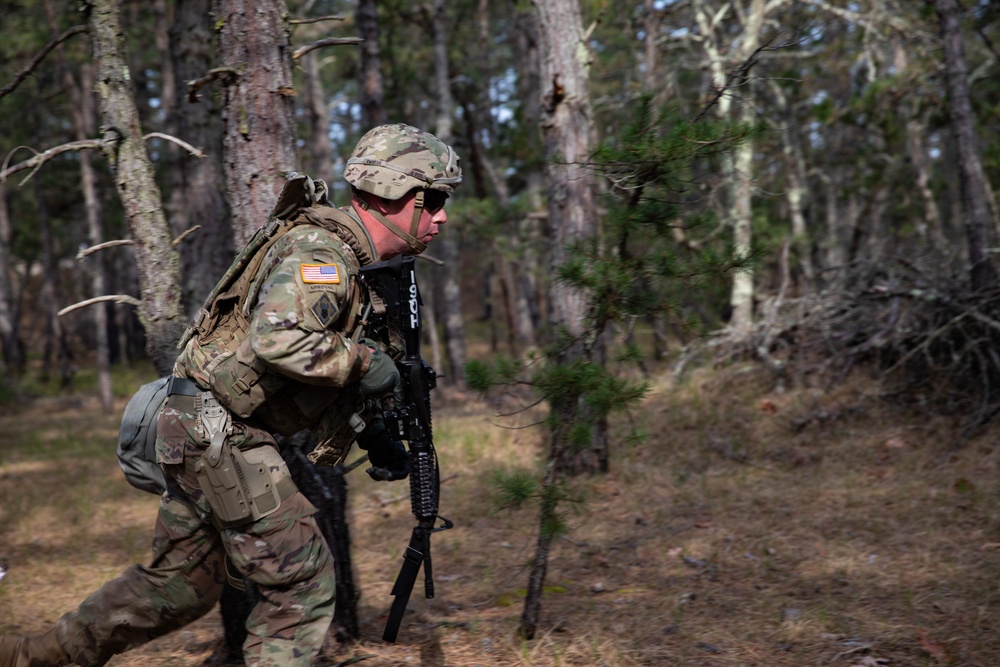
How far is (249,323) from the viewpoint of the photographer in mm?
2730

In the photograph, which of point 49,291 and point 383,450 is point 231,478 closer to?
point 383,450

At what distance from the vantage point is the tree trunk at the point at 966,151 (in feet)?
22.3

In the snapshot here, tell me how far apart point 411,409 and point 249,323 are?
675mm

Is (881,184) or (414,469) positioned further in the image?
(881,184)

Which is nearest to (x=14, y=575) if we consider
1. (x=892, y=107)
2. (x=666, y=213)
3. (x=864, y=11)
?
(x=666, y=213)

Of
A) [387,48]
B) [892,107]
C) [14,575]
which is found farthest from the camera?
[387,48]

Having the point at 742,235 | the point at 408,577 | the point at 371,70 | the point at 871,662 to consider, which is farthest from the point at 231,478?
the point at 371,70

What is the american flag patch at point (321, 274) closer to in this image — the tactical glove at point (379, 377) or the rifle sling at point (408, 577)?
the tactical glove at point (379, 377)

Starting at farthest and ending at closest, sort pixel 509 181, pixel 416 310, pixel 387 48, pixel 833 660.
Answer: pixel 509 181, pixel 387 48, pixel 833 660, pixel 416 310

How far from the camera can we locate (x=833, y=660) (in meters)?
3.49

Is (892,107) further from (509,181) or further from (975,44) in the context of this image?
(509,181)

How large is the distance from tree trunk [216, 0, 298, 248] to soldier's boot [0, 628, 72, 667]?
1.74 m

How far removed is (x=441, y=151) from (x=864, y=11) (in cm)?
1078

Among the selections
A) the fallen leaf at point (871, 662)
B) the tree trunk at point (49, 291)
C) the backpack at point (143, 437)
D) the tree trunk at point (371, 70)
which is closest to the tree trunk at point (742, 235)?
the tree trunk at point (371, 70)
